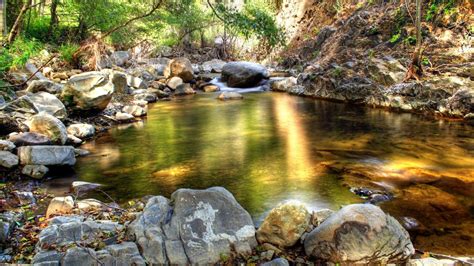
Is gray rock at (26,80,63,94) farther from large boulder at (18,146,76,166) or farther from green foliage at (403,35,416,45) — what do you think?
green foliage at (403,35,416,45)

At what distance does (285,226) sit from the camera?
13.4 ft

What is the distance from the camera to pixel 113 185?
6262 millimetres

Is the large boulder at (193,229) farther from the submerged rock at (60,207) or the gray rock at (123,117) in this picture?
the gray rock at (123,117)

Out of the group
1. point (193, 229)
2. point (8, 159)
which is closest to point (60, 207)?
point (193, 229)

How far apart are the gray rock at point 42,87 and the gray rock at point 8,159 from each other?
4.18 meters

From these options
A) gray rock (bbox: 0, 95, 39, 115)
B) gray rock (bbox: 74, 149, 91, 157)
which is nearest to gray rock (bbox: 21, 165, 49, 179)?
gray rock (bbox: 74, 149, 91, 157)

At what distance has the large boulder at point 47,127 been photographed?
7.99 m

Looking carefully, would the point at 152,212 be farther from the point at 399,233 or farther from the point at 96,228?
the point at 399,233

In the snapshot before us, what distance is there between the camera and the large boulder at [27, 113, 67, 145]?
7994 millimetres

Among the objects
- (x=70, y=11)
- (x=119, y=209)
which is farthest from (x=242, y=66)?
(x=119, y=209)

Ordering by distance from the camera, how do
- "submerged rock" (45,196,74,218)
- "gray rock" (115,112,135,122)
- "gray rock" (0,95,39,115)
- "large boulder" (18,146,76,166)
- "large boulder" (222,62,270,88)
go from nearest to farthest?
"submerged rock" (45,196,74,218)
"large boulder" (18,146,76,166)
"gray rock" (0,95,39,115)
"gray rock" (115,112,135,122)
"large boulder" (222,62,270,88)

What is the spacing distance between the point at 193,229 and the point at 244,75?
14369 millimetres

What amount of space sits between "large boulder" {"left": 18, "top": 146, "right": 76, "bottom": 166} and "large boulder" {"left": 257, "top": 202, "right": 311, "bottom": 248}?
4169 millimetres

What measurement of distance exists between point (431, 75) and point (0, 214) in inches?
466
